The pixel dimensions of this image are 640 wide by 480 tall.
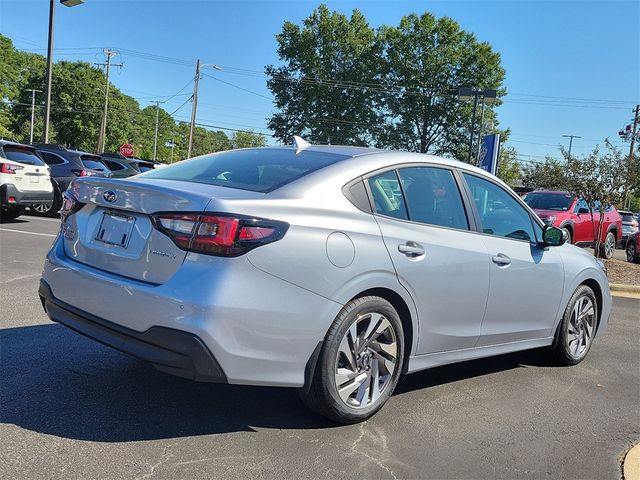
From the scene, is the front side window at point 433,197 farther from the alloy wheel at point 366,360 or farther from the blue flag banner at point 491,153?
the blue flag banner at point 491,153

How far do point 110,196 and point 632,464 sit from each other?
3246 millimetres

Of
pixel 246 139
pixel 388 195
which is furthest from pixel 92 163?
pixel 246 139

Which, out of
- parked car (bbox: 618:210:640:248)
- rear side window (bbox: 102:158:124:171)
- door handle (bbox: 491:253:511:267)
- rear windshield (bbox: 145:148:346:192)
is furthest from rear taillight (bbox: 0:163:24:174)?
parked car (bbox: 618:210:640:248)

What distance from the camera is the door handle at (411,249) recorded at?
3500 millimetres

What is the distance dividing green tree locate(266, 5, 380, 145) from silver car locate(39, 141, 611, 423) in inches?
1789

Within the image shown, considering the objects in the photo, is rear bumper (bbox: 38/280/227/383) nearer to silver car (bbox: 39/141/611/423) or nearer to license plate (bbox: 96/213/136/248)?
silver car (bbox: 39/141/611/423)

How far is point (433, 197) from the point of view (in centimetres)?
397

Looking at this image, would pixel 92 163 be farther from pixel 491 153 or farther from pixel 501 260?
pixel 501 260

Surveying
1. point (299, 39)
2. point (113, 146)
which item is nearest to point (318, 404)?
point (299, 39)

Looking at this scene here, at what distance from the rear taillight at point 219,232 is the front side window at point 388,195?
2.80 ft

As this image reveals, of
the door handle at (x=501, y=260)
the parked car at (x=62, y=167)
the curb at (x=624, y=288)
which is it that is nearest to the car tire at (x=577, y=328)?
the door handle at (x=501, y=260)

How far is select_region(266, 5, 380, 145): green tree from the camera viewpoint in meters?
49.2

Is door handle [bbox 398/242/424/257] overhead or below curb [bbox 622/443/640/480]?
overhead

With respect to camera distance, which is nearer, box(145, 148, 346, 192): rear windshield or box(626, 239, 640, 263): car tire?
box(145, 148, 346, 192): rear windshield
